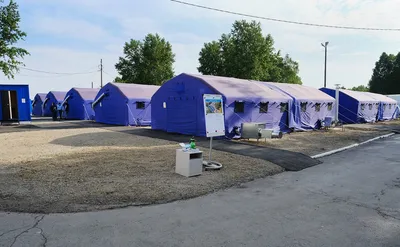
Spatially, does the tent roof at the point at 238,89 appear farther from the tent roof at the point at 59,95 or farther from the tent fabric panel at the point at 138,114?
the tent roof at the point at 59,95

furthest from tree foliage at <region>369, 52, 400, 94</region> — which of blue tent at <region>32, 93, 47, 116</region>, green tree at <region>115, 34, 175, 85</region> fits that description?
blue tent at <region>32, 93, 47, 116</region>

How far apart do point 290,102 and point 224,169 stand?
11.2 metres

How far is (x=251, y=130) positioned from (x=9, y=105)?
63.0ft

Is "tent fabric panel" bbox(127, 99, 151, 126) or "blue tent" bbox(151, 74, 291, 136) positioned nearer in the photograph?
"blue tent" bbox(151, 74, 291, 136)

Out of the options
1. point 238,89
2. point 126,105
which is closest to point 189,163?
point 238,89

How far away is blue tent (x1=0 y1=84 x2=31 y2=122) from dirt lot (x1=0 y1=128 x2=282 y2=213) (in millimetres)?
12728

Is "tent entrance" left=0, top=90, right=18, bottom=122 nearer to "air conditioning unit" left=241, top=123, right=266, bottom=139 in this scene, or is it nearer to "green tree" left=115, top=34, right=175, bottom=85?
"air conditioning unit" left=241, top=123, right=266, bottom=139

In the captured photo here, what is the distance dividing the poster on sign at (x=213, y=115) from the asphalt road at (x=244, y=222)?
207cm

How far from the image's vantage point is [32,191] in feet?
19.1

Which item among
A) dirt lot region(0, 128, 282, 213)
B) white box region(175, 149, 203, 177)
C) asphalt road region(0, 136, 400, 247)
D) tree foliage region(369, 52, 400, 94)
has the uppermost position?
tree foliage region(369, 52, 400, 94)

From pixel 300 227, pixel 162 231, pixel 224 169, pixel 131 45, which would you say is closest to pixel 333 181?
A: pixel 224 169

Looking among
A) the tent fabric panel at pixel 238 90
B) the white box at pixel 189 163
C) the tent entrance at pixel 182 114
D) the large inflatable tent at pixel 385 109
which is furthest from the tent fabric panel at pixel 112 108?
the large inflatable tent at pixel 385 109

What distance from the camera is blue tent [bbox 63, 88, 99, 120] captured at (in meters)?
28.7

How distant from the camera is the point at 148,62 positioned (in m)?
45.8
